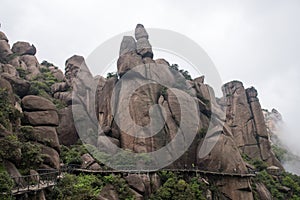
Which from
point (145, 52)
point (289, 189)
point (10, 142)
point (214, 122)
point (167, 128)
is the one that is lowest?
point (10, 142)

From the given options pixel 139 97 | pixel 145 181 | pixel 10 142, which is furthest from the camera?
pixel 139 97

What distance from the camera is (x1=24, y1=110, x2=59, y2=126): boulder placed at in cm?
2314

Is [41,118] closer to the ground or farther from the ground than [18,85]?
closer to the ground

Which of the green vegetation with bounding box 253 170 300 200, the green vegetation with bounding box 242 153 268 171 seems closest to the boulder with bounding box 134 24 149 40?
the green vegetation with bounding box 242 153 268 171

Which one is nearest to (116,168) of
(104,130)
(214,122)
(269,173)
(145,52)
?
(104,130)

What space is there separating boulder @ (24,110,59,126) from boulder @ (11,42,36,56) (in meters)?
26.6

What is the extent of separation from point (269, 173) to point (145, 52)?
21.3 meters

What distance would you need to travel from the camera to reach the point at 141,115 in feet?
98.2

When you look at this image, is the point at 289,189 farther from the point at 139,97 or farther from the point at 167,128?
the point at 139,97

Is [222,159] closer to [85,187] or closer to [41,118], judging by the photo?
[85,187]

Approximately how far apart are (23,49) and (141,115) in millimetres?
A: 27377

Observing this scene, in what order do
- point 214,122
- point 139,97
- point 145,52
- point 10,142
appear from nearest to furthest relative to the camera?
point 10,142, point 139,97, point 214,122, point 145,52

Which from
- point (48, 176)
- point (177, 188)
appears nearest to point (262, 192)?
point (177, 188)

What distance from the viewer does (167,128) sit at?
96.7ft
